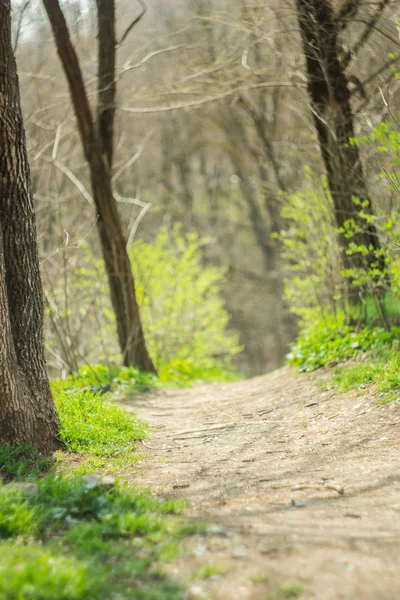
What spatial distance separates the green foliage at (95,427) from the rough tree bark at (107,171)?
3871 millimetres

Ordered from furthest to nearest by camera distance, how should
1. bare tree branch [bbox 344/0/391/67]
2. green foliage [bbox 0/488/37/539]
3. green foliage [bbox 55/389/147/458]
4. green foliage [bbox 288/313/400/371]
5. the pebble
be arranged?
green foliage [bbox 288/313/400/371] < bare tree branch [bbox 344/0/391/67] < green foliage [bbox 55/389/147/458] < green foliage [bbox 0/488/37/539] < the pebble

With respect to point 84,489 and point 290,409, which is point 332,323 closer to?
point 290,409

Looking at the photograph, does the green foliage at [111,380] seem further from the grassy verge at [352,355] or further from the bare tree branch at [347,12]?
the bare tree branch at [347,12]

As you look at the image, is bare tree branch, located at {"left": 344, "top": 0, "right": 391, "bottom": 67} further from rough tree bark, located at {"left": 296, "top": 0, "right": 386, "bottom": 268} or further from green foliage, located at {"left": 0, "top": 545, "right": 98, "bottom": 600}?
green foliage, located at {"left": 0, "top": 545, "right": 98, "bottom": 600}

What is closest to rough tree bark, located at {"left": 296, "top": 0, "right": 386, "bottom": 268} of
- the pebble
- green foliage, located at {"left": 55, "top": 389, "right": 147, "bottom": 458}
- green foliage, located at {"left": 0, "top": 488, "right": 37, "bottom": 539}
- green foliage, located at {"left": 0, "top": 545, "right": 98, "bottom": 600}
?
green foliage, located at {"left": 55, "top": 389, "right": 147, "bottom": 458}

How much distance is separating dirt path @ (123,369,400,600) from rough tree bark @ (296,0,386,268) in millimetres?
2343

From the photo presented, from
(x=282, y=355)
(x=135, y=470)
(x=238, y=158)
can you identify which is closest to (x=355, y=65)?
(x=135, y=470)

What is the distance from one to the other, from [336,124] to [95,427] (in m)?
5.27

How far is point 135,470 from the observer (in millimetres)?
4898

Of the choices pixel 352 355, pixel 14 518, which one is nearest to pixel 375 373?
pixel 352 355

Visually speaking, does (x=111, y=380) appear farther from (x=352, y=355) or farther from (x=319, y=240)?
(x=319, y=240)

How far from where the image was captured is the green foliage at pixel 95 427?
5324 mm

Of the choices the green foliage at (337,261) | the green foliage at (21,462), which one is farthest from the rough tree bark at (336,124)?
the green foliage at (21,462)

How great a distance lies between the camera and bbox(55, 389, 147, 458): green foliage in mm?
5324
